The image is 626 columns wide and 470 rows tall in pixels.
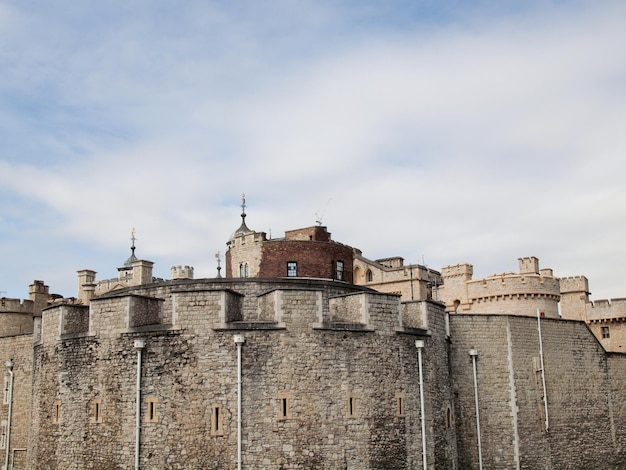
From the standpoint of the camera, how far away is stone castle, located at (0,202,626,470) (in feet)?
82.4

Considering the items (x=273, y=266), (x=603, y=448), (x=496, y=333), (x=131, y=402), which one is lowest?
(x=603, y=448)

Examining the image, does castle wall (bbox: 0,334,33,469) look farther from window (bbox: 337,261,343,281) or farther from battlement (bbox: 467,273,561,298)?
battlement (bbox: 467,273,561,298)

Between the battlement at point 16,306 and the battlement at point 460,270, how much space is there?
25425 millimetres

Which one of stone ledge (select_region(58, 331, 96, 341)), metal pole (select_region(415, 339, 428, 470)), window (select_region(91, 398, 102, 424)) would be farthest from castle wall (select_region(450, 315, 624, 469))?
stone ledge (select_region(58, 331, 96, 341))

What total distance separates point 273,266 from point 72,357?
1238cm

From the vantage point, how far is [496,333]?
109 feet

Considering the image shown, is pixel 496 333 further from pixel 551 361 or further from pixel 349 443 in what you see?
pixel 349 443

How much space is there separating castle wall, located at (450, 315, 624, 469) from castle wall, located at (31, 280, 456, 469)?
5252 mm

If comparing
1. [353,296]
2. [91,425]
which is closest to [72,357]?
[91,425]

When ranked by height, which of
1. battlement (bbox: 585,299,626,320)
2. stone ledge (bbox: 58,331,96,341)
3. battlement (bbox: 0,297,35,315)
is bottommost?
stone ledge (bbox: 58,331,96,341)

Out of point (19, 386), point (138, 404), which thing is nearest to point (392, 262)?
point (19, 386)

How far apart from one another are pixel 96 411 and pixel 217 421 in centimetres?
444

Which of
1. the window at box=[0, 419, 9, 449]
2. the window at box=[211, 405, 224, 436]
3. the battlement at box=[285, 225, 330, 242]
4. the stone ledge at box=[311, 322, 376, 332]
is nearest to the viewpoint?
the window at box=[211, 405, 224, 436]

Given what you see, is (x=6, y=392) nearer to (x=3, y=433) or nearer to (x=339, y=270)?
(x=3, y=433)
